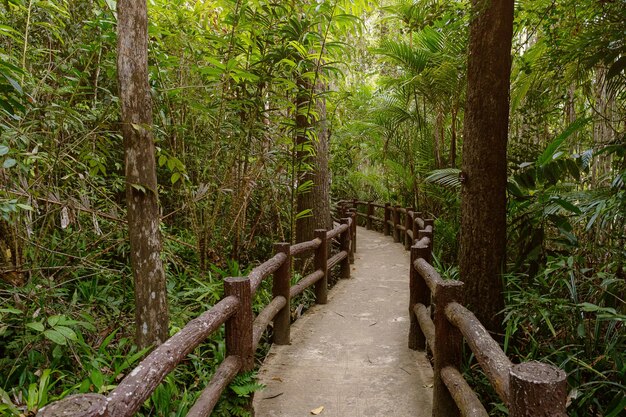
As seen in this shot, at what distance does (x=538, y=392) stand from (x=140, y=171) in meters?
2.63

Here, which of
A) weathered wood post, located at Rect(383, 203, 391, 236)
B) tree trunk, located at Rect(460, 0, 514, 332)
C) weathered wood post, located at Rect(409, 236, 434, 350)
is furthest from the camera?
weathered wood post, located at Rect(383, 203, 391, 236)

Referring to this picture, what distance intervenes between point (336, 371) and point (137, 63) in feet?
9.39

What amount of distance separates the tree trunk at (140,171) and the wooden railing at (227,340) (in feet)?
1.81

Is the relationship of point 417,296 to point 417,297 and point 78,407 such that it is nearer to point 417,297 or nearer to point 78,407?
point 417,297

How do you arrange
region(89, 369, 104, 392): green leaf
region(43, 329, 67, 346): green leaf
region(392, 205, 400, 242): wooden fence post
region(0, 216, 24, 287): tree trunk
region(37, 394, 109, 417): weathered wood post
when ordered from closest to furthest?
1. region(37, 394, 109, 417): weathered wood post
2. region(89, 369, 104, 392): green leaf
3. region(43, 329, 67, 346): green leaf
4. region(0, 216, 24, 287): tree trunk
5. region(392, 205, 400, 242): wooden fence post

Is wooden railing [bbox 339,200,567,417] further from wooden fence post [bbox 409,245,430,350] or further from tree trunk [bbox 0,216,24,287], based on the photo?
tree trunk [bbox 0,216,24,287]

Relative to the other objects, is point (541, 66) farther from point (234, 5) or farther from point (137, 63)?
point (137, 63)

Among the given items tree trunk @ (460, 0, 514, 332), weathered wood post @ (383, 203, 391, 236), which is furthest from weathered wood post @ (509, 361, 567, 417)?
weathered wood post @ (383, 203, 391, 236)

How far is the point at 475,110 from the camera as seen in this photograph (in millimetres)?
3604

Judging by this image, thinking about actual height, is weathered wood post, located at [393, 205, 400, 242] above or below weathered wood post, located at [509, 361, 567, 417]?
below

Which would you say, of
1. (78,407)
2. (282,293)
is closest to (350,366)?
(282,293)

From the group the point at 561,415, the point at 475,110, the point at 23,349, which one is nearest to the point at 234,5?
the point at 475,110

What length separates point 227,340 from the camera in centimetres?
314

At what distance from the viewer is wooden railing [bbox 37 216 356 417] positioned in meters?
1.48
